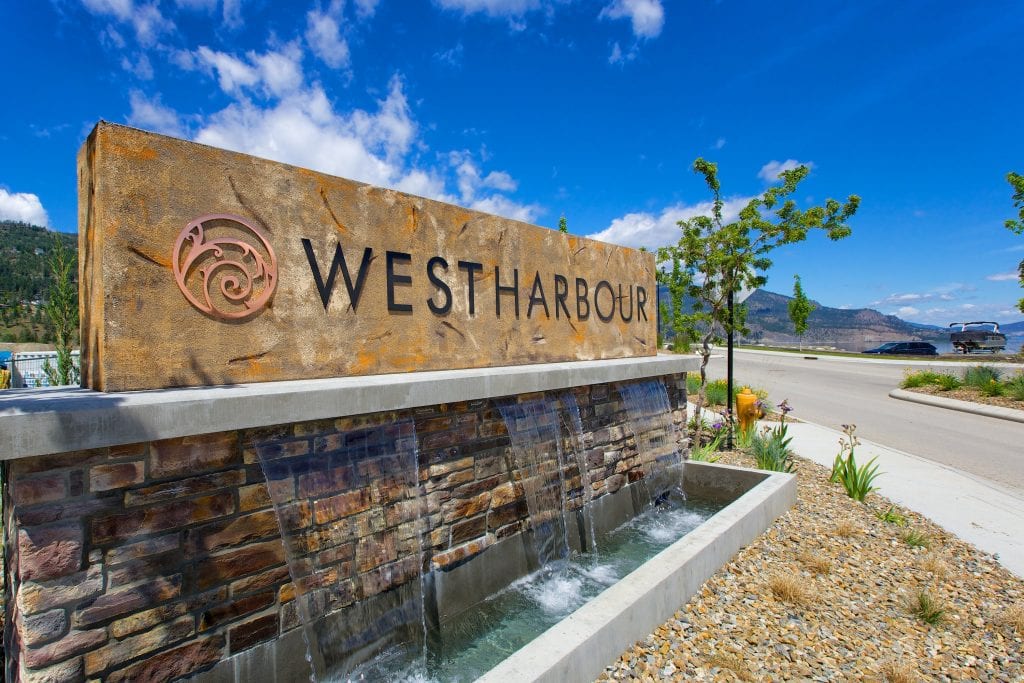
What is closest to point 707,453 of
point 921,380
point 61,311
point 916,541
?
point 916,541

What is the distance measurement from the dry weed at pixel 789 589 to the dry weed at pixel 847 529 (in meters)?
1.56

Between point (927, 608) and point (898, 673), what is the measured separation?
3.84ft

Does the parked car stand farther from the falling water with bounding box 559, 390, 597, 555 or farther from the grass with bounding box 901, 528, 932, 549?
the falling water with bounding box 559, 390, 597, 555

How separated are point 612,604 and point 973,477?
7891 mm

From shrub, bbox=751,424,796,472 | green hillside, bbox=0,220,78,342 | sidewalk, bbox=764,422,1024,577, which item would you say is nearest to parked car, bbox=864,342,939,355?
sidewalk, bbox=764,422,1024,577

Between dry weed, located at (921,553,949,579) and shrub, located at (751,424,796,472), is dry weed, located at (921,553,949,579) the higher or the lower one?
the lower one

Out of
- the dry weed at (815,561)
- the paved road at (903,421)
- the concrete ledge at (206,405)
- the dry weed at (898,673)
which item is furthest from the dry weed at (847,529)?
the concrete ledge at (206,405)

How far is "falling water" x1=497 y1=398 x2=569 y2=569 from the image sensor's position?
197 inches

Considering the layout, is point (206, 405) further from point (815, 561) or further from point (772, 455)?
point (772, 455)

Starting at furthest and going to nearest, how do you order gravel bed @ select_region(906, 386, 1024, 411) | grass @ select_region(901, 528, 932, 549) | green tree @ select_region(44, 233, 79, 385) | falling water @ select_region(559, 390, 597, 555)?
gravel bed @ select_region(906, 386, 1024, 411), green tree @ select_region(44, 233, 79, 385), falling water @ select_region(559, 390, 597, 555), grass @ select_region(901, 528, 932, 549)

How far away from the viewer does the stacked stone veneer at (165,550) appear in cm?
252

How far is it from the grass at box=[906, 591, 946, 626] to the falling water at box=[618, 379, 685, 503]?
3.10 metres

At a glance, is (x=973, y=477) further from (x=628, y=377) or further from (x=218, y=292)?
(x=218, y=292)

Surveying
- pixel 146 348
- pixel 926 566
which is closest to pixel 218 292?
pixel 146 348
